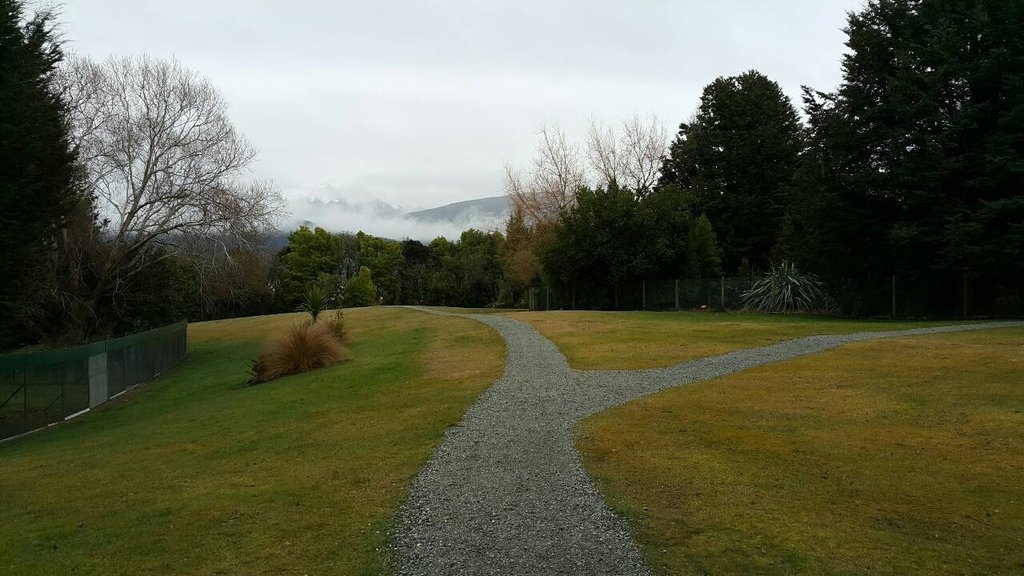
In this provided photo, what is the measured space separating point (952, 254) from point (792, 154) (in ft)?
95.3

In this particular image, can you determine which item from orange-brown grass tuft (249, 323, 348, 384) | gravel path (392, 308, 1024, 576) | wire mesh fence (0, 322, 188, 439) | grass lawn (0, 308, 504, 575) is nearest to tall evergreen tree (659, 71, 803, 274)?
orange-brown grass tuft (249, 323, 348, 384)

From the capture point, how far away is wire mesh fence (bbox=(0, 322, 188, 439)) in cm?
1595

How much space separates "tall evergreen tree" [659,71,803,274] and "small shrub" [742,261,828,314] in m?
19.4

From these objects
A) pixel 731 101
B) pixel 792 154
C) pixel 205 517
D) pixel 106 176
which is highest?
pixel 731 101

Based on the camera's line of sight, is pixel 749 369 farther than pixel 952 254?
No

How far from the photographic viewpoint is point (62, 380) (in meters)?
17.7

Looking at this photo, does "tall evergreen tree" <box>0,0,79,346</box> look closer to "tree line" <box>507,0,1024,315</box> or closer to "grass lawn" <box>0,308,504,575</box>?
"grass lawn" <box>0,308,504,575</box>

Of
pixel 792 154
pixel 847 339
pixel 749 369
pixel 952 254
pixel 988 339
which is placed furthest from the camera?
pixel 792 154

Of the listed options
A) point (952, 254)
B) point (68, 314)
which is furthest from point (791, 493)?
point (68, 314)

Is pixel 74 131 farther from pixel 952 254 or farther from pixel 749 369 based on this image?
pixel 952 254

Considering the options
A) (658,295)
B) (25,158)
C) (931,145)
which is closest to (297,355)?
(25,158)

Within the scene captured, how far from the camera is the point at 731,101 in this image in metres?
54.0

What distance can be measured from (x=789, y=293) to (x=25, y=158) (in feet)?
93.7

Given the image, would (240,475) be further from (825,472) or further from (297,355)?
(297,355)
